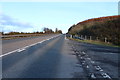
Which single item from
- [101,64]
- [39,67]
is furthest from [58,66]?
[101,64]

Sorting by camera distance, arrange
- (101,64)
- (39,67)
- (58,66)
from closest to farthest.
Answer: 1. (39,67)
2. (58,66)
3. (101,64)

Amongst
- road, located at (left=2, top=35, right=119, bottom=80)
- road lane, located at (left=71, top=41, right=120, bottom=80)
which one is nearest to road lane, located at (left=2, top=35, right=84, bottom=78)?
road, located at (left=2, top=35, right=119, bottom=80)

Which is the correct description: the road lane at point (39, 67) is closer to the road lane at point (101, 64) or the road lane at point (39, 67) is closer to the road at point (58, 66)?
the road at point (58, 66)

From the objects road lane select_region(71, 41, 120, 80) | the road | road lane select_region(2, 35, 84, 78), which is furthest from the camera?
road lane select_region(71, 41, 120, 80)

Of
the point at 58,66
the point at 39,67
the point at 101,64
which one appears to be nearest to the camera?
the point at 39,67

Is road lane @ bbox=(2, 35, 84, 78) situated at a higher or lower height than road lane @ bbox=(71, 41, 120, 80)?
higher

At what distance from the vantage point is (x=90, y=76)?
745cm

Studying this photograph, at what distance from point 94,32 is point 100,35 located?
11.1 ft

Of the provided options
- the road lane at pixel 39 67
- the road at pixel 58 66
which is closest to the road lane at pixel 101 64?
the road at pixel 58 66

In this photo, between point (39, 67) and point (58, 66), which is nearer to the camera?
point (39, 67)

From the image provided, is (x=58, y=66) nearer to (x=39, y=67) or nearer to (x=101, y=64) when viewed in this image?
(x=39, y=67)

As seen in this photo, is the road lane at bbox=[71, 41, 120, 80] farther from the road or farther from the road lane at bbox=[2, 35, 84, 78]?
the road lane at bbox=[2, 35, 84, 78]

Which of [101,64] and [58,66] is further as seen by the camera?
[101,64]

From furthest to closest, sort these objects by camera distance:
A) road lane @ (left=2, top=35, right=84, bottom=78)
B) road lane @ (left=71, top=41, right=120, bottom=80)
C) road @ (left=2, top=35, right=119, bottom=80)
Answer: road lane @ (left=71, top=41, right=120, bottom=80), road @ (left=2, top=35, right=119, bottom=80), road lane @ (left=2, top=35, right=84, bottom=78)
